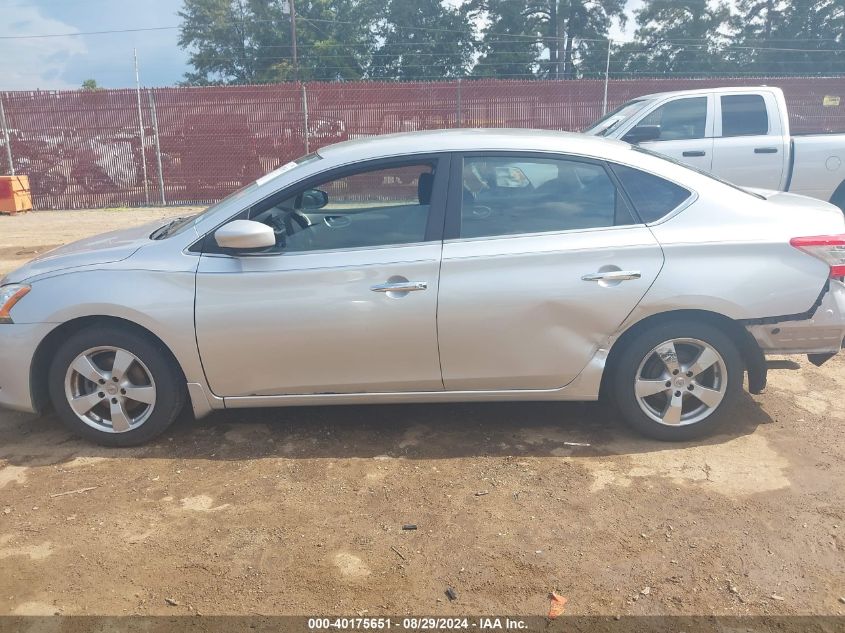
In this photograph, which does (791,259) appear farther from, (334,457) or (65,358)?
(65,358)

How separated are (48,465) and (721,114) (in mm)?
7911

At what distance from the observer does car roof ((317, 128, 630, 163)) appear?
3762 mm

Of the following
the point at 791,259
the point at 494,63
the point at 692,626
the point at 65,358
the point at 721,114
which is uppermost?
the point at 494,63

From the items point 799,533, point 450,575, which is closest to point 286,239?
point 450,575

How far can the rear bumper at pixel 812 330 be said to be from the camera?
362 cm

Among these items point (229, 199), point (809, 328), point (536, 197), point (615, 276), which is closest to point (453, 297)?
point (536, 197)

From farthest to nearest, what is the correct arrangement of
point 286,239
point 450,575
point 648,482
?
point 286,239 → point 648,482 → point 450,575

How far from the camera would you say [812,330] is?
365 centimetres

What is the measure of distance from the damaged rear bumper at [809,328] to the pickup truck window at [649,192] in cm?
76

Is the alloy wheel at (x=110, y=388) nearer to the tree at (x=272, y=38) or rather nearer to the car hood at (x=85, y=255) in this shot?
the car hood at (x=85, y=255)

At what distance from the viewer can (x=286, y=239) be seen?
371 centimetres

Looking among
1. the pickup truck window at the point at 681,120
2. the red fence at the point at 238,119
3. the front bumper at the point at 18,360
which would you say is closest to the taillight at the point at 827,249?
the front bumper at the point at 18,360

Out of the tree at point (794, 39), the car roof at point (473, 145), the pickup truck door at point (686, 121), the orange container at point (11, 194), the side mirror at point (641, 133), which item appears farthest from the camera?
the tree at point (794, 39)

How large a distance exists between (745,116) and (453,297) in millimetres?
6461
